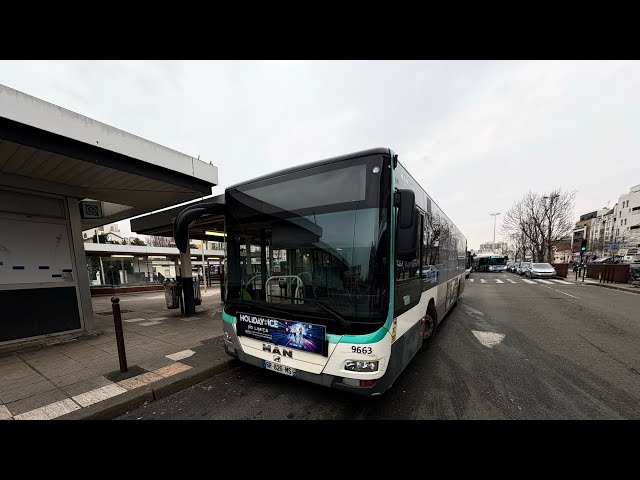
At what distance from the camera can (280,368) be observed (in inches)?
117

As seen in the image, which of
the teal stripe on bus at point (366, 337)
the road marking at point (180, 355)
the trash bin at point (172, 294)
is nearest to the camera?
the teal stripe on bus at point (366, 337)

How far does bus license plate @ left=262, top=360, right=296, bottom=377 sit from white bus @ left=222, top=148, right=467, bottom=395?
0.02 m

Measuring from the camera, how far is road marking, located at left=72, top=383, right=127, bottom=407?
2998 mm

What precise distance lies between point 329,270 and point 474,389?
2.86m

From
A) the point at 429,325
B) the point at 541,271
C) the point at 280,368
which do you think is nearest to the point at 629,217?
the point at 541,271

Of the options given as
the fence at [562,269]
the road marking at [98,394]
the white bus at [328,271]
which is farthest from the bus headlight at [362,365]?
the fence at [562,269]

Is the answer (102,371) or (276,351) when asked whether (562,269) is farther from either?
(102,371)

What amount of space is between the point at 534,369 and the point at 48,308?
32.4ft

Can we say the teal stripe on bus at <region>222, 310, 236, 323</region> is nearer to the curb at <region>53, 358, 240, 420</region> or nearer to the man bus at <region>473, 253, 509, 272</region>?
the curb at <region>53, 358, 240, 420</region>

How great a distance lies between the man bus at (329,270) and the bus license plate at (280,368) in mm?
17

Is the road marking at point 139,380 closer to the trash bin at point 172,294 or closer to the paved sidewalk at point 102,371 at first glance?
the paved sidewalk at point 102,371

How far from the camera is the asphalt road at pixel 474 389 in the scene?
2891 mm
